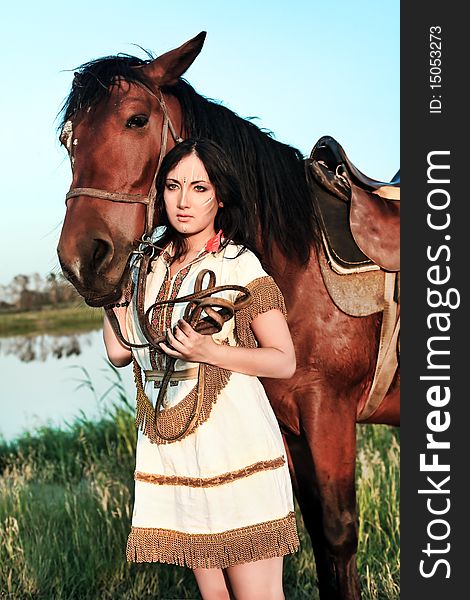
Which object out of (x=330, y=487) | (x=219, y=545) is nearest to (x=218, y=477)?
(x=219, y=545)

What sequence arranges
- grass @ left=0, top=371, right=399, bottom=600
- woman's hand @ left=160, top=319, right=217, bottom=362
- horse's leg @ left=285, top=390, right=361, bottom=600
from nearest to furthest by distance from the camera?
1. woman's hand @ left=160, top=319, right=217, bottom=362
2. horse's leg @ left=285, top=390, right=361, bottom=600
3. grass @ left=0, top=371, right=399, bottom=600

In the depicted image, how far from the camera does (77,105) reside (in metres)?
2.26

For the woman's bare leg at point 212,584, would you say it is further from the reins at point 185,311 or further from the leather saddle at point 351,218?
the leather saddle at point 351,218

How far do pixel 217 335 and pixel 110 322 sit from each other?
308mm

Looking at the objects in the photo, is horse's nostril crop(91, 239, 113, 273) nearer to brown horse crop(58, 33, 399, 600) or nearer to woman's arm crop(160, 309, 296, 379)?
brown horse crop(58, 33, 399, 600)

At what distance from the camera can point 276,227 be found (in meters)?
2.47

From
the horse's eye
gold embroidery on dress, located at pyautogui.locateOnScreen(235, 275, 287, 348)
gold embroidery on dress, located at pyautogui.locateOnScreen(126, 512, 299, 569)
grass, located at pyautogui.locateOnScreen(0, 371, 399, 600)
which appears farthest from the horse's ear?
grass, located at pyautogui.locateOnScreen(0, 371, 399, 600)

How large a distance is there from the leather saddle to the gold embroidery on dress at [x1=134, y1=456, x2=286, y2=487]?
0.90 m

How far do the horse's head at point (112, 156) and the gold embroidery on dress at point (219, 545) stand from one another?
65 cm

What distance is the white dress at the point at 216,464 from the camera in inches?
71.1

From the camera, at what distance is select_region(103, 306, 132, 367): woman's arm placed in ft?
6.50

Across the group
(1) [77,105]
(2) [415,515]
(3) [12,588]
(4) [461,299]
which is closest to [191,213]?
(1) [77,105]

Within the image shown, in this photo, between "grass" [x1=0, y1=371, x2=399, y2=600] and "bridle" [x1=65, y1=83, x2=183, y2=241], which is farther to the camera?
"grass" [x1=0, y1=371, x2=399, y2=600]

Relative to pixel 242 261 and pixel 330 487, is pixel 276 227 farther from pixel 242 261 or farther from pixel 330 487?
pixel 330 487
